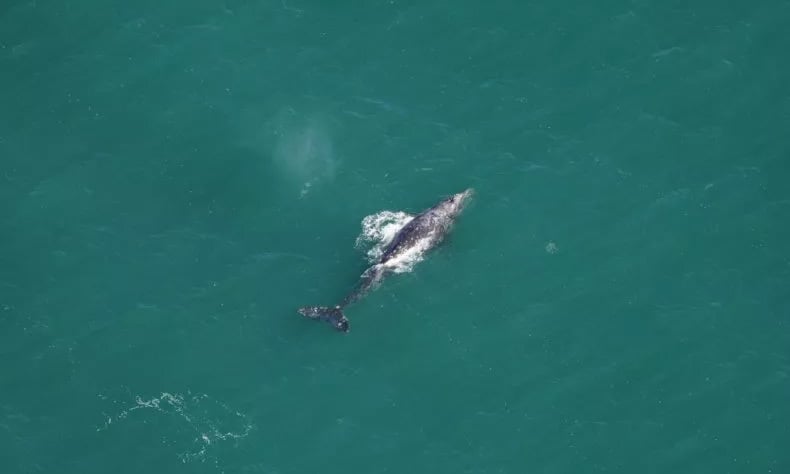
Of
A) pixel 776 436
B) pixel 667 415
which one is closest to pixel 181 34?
pixel 667 415

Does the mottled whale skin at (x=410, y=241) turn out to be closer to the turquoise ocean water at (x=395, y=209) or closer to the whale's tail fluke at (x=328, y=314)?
the whale's tail fluke at (x=328, y=314)

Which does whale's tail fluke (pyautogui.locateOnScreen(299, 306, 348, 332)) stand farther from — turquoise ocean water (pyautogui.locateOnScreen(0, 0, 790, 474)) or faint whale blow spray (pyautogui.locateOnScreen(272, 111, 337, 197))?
faint whale blow spray (pyautogui.locateOnScreen(272, 111, 337, 197))

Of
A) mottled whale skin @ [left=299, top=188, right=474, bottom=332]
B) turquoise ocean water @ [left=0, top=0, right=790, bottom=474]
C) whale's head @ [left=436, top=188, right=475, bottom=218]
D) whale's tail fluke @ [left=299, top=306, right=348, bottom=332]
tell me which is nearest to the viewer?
turquoise ocean water @ [left=0, top=0, right=790, bottom=474]

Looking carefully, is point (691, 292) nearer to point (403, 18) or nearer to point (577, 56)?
point (577, 56)

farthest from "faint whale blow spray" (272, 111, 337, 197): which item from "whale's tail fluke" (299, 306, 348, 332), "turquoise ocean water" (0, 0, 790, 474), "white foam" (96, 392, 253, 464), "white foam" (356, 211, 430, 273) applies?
"white foam" (96, 392, 253, 464)

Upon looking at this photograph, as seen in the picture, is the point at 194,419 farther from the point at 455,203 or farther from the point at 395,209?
the point at 455,203

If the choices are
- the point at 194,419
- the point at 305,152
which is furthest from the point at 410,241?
the point at 194,419

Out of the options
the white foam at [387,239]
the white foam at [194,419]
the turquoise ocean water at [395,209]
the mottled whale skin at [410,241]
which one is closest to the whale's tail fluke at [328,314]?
the mottled whale skin at [410,241]
